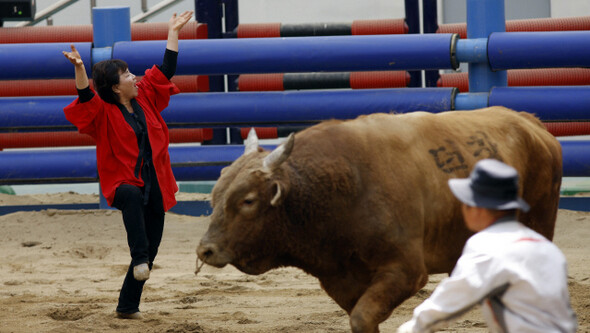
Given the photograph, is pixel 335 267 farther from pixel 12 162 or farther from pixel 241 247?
pixel 12 162

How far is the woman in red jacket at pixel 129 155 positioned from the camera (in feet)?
19.1

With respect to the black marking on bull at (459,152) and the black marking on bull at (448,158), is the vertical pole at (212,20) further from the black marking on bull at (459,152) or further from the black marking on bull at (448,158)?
the black marking on bull at (448,158)

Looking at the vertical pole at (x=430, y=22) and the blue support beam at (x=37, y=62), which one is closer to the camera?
the blue support beam at (x=37, y=62)

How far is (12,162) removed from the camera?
1054 centimetres

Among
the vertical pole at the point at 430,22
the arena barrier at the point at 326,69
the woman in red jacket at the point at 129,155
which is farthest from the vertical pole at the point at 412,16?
the woman in red jacket at the point at 129,155

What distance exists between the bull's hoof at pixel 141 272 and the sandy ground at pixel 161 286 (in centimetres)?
33

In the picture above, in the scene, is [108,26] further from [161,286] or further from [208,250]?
[208,250]

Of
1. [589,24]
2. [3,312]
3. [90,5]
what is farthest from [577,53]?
[90,5]

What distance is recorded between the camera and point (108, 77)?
5895mm

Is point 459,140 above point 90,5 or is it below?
below

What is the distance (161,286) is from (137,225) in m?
1.68

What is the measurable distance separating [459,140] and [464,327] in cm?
128

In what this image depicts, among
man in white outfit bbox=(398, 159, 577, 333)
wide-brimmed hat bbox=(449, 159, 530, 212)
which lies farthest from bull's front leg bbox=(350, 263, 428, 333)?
wide-brimmed hat bbox=(449, 159, 530, 212)

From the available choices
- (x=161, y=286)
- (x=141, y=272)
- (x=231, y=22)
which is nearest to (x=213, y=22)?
(x=231, y=22)
